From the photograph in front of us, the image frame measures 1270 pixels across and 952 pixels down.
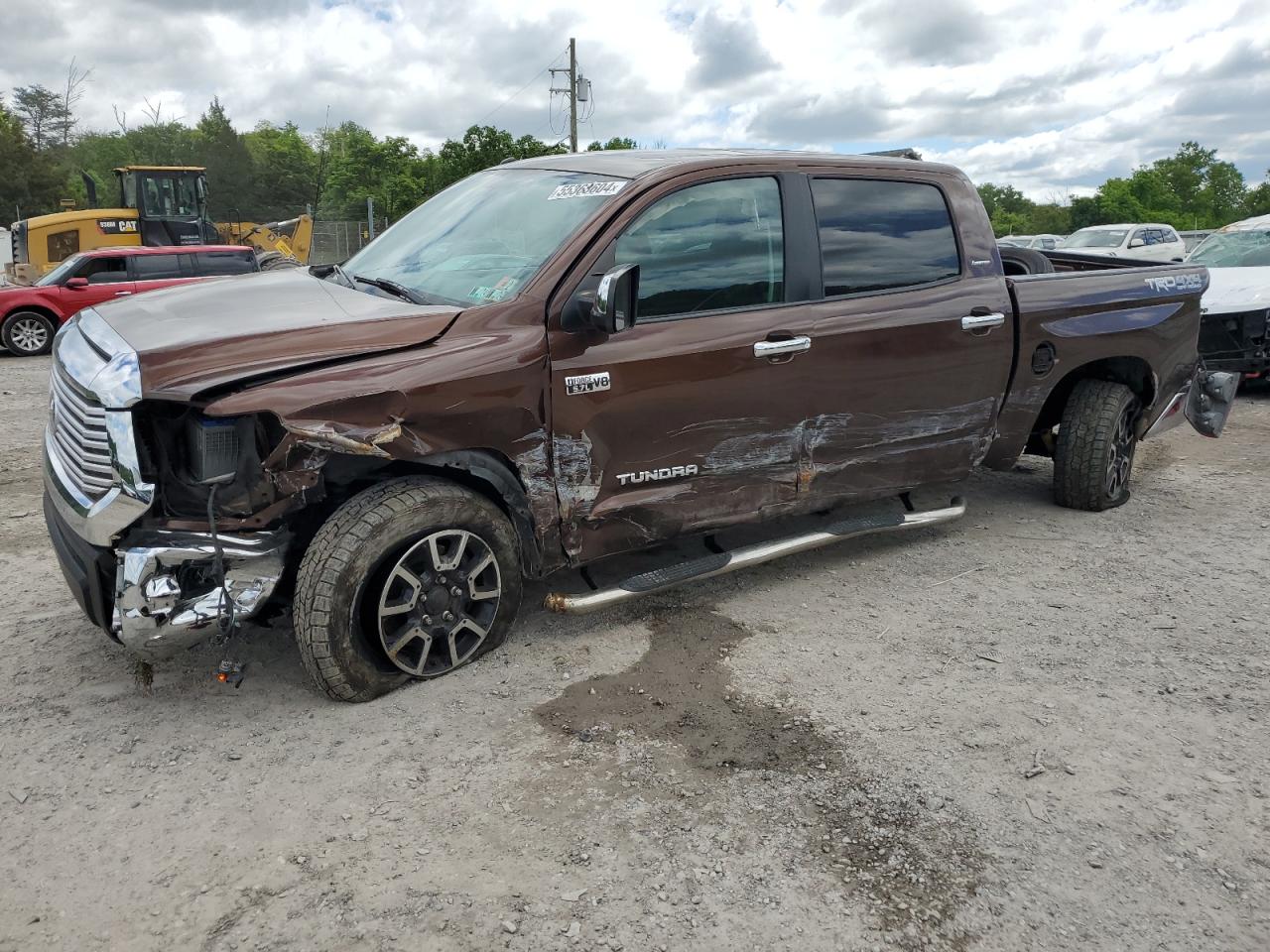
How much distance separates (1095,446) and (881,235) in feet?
6.62

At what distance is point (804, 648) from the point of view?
3840 mm

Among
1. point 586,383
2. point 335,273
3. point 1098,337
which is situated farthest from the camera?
point 1098,337

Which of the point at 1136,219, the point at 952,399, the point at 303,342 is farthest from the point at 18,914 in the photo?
the point at 1136,219

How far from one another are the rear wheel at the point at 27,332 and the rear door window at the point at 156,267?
4.79ft

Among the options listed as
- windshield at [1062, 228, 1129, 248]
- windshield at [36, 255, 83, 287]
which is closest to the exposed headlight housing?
windshield at [36, 255, 83, 287]

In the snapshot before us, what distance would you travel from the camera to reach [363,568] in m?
3.17

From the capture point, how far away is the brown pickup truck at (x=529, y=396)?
10.0 feet

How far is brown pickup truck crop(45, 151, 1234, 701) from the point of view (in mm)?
3053

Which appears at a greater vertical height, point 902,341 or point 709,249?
point 709,249

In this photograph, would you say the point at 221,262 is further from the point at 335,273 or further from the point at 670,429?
the point at 670,429

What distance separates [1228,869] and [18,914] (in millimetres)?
3103

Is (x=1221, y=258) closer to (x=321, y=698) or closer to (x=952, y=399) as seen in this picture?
(x=952, y=399)

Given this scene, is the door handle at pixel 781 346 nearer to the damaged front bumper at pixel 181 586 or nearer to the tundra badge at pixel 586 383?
the tundra badge at pixel 586 383

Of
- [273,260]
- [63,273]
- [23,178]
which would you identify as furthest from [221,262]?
[23,178]
